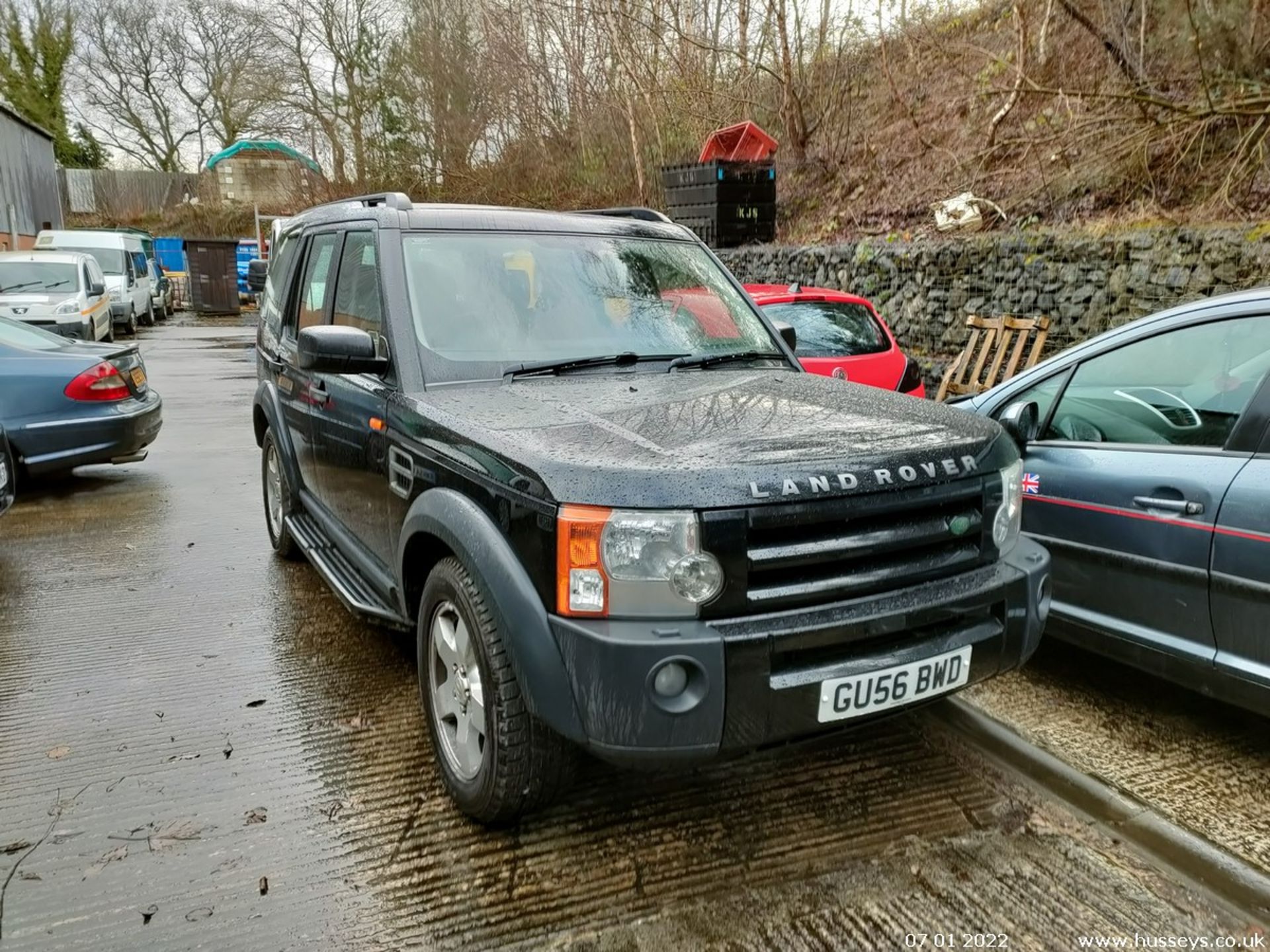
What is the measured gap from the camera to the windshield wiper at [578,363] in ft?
10.6

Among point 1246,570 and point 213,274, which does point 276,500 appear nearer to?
point 1246,570

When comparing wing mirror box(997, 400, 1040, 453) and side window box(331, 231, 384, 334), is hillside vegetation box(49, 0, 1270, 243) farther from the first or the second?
side window box(331, 231, 384, 334)

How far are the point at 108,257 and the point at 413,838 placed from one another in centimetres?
2261

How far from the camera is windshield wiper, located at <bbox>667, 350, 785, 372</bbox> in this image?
3473mm

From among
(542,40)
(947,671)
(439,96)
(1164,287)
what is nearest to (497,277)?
(947,671)

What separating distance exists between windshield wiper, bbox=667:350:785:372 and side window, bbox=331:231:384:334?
3.68ft

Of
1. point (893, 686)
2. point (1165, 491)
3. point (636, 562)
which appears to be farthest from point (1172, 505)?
point (636, 562)

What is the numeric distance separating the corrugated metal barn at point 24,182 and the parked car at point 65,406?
2425 cm

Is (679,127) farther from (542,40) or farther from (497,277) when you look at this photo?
(497,277)

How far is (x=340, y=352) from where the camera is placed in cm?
309

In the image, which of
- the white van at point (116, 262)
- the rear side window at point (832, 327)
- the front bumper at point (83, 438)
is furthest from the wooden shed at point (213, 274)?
the rear side window at point (832, 327)

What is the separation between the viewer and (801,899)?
2.48 m

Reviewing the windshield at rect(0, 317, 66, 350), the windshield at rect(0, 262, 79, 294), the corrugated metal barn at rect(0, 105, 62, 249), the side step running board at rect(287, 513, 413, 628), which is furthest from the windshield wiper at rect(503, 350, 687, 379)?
the corrugated metal barn at rect(0, 105, 62, 249)

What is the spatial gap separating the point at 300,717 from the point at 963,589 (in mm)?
2517
